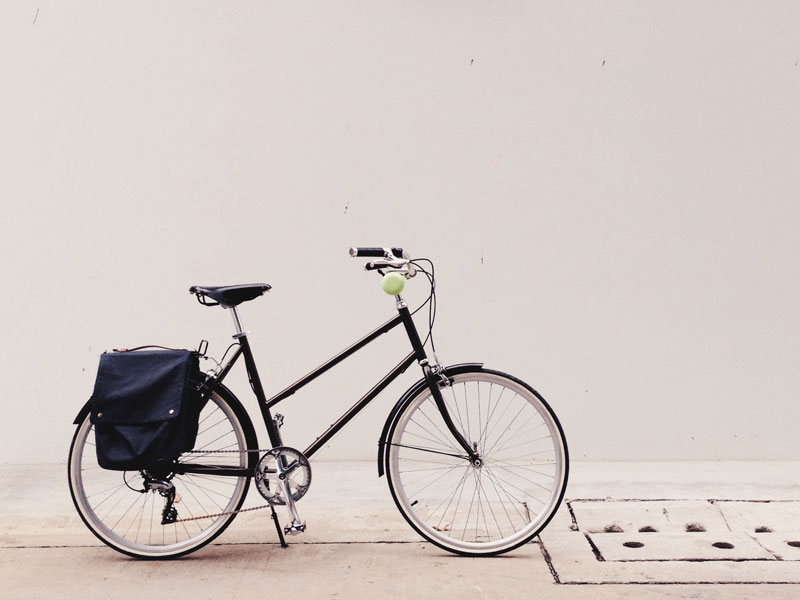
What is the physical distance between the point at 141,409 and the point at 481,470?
180cm

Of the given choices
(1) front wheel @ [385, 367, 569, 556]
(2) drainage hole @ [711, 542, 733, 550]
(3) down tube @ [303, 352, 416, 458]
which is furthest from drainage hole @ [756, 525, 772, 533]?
(3) down tube @ [303, 352, 416, 458]

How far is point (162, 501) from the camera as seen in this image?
14.4 feet

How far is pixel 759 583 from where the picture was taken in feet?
10.9

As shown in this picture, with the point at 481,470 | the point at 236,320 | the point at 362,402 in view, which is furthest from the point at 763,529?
the point at 236,320

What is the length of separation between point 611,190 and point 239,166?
1899 millimetres

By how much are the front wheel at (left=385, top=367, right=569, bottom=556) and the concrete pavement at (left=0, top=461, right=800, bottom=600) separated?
4.8 inches

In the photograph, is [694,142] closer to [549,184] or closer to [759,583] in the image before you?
[549,184]

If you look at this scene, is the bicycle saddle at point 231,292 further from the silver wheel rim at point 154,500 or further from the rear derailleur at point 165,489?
the rear derailleur at point 165,489

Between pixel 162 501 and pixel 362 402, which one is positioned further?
pixel 162 501

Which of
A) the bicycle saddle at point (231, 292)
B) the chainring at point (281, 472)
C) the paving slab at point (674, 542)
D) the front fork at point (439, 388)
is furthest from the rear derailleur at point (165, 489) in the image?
the paving slab at point (674, 542)

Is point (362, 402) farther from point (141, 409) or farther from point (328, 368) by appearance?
point (141, 409)

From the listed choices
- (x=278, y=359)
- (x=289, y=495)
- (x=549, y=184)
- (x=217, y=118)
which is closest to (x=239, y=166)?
(x=217, y=118)

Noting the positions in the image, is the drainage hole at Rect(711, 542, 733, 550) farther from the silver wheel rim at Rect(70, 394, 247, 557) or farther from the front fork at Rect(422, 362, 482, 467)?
the silver wheel rim at Rect(70, 394, 247, 557)

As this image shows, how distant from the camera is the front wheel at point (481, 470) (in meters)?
3.63
